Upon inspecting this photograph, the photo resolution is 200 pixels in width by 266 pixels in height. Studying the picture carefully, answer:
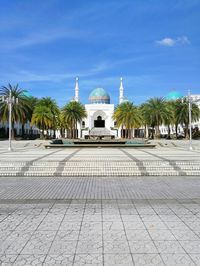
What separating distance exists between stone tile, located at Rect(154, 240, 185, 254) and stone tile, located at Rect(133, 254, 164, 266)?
0.21m

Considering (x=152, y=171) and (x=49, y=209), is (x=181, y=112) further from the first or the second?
(x=49, y=209)

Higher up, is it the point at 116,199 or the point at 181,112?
the point at 181,112

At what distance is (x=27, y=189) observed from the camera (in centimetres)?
845

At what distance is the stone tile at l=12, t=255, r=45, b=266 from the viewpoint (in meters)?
3.50

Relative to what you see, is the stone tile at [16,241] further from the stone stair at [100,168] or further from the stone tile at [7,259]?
the stone stair at [100,168]

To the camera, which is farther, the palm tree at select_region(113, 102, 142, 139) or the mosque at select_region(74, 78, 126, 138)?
the mosque at select_region(74, 78, 126, 138)

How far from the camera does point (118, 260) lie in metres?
3.58

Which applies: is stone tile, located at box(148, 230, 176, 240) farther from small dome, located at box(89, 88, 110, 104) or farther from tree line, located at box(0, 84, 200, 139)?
small dome, located at box(89, 88, 110, 104)

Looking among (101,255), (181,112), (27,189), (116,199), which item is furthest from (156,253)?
(181,112)

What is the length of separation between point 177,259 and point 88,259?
1.06 meters

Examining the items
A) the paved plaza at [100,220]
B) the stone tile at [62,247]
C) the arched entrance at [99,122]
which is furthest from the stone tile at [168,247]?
the arched entrance at [99,122]

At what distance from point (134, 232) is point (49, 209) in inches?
84.5

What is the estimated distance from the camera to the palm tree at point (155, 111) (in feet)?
163

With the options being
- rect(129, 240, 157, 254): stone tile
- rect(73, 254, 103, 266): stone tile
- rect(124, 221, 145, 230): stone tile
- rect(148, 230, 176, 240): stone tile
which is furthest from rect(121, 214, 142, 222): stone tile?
rect(73, 254, 103, 266): stone tile
